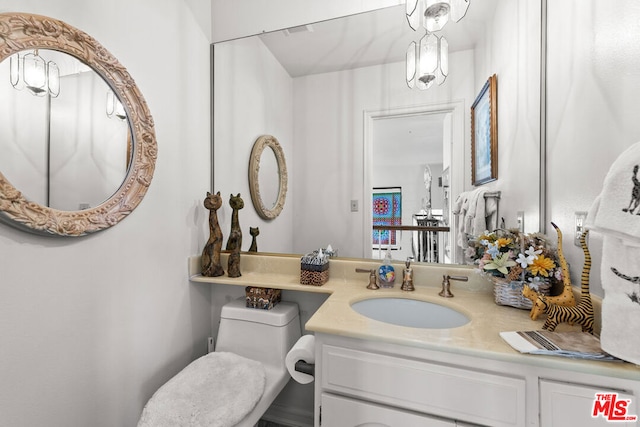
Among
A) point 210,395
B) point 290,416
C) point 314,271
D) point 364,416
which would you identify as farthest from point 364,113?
point 290,416

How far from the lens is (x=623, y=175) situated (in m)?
0.58

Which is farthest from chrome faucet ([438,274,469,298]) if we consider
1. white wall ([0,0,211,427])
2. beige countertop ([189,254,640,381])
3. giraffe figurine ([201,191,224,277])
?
white wall ([0,0,211,427])

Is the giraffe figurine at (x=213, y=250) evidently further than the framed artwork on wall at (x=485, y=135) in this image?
Yes

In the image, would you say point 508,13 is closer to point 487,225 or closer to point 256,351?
point 487,225

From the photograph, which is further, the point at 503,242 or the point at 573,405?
the point at 503,242

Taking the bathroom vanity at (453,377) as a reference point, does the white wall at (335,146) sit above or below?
above

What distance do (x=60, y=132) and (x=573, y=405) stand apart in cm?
169

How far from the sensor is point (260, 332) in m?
1.34

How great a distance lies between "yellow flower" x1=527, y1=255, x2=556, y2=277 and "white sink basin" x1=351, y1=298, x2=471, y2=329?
1.05 feet

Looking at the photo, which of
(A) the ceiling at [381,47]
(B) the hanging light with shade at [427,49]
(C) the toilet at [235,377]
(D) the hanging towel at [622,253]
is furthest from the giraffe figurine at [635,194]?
(C) the toilet at [235,377]

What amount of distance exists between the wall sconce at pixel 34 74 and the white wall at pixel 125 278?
137mm

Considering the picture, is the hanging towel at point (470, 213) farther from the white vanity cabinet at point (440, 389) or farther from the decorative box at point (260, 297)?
the decorative box at point (260, 297)

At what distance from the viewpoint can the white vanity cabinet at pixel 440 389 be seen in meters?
0.68

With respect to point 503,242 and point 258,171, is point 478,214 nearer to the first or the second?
point 503,242
